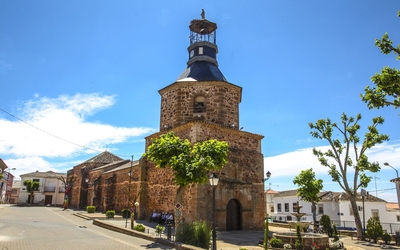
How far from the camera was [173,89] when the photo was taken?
19.6 meters

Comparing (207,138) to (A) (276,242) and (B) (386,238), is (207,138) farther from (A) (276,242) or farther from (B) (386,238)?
(B) (386,238)

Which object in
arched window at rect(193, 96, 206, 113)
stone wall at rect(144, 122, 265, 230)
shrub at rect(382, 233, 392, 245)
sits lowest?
shrub at rect(382, 233, 392, 245)

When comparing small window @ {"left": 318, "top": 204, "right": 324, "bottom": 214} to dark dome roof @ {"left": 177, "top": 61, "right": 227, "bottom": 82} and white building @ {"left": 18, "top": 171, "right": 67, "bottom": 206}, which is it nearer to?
dark dome roof @ {"left": 177, "top": 61, "right": 227, "bottom": 82}

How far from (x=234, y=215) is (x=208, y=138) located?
5.00 meters

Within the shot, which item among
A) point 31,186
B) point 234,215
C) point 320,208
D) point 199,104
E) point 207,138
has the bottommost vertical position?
point 320,208

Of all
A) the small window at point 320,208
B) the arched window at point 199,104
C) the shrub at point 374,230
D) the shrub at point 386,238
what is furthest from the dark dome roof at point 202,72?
the small window at point 320,208

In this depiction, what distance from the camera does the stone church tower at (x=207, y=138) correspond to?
16.8 meters

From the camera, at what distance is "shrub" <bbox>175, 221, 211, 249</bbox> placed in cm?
1083

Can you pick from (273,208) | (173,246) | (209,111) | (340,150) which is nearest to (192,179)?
(173,246)

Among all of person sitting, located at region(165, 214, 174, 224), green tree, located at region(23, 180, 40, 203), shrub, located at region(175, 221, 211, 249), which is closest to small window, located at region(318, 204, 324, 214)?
person sitting, located at region(165, 214, 174, 224)

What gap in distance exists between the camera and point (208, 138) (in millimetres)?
17281

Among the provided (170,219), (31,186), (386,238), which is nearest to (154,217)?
(170,219)

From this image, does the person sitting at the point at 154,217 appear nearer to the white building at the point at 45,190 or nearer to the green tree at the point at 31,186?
the green tree at the point at 31,186

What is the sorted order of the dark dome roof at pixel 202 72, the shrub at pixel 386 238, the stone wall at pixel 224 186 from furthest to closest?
the dark dome roof at pixel 202 72 → the stone wall at pixel 224 186 → the shrub at pixel 386 238
